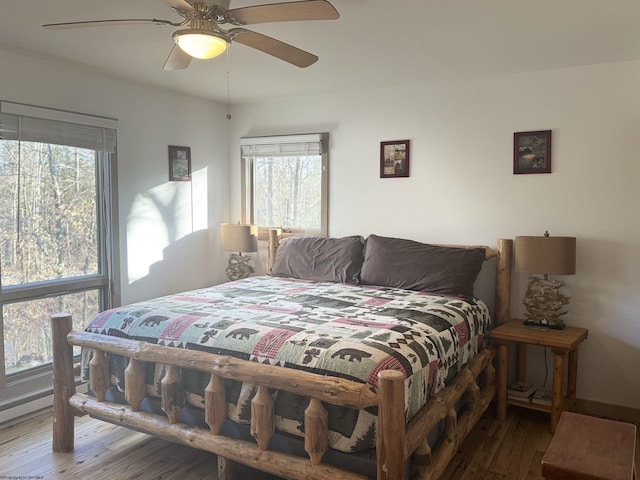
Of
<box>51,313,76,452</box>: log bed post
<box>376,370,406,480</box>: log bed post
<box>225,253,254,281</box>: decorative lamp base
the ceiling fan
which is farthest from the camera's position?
<box>225,253,254,281</box>: decorative lamp base

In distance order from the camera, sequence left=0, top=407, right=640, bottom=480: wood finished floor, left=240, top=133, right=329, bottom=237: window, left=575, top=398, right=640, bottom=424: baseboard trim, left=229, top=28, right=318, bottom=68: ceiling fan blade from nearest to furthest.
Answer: left=229, top=28, right=318, bottom=68: ceiling fan blade
left=0, top=407, right=640, bottom=480: wood finished floor
left=575, top=398, right=640, bottom=424: baseboard trim
left=240, top=133, right=329, bottom=237: window

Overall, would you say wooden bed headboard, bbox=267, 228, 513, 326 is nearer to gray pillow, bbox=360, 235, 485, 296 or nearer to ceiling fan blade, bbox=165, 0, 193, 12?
gray pillow, bbox=360, 235, 485, 296

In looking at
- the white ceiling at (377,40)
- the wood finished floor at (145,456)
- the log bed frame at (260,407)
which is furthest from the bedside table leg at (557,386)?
the white ceiling at (377,40)

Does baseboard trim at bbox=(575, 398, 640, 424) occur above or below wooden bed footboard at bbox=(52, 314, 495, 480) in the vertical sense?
below

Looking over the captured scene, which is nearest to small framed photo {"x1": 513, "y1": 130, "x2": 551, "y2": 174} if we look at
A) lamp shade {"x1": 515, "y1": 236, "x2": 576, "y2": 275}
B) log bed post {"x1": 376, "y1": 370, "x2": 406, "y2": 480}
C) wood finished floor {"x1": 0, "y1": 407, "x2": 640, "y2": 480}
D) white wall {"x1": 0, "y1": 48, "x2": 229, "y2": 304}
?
lamp shade {"x1": 515, "y1": 236, "x2": 576, "y2": 275}

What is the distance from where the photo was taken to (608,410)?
327cm

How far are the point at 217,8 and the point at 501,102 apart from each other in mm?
2274

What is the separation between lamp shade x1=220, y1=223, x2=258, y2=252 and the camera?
14.0 feet

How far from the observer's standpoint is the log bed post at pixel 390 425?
181cm

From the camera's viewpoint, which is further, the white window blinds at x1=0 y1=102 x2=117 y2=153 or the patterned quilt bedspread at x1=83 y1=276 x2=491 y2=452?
the white window blinds at x1=0 y1=102 x2=117 y2=153

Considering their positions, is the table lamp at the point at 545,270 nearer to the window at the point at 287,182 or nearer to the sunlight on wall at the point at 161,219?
the window at the point at 287,182

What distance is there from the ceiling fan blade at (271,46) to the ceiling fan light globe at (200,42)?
0.10 metres

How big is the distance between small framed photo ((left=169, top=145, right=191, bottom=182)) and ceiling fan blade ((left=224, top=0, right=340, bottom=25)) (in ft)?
7.41

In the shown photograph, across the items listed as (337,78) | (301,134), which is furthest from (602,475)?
(301,134)
